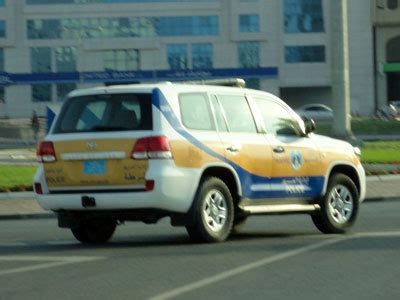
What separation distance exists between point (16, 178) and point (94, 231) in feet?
42.5

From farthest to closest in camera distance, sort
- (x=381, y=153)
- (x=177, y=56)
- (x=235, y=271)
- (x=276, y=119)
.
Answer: (x=177, y=56) → (x=381, y=153) → (x=276, y=119) → (x=235, y=271)

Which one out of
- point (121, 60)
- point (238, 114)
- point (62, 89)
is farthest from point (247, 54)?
point (238, 114)

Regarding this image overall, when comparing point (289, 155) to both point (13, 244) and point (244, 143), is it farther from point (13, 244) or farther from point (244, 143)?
point (13, 244)

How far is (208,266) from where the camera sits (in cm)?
1072

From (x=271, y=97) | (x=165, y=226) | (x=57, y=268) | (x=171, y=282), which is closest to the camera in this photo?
(x=171, y=282)

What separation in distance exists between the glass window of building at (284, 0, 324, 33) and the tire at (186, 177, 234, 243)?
261ft

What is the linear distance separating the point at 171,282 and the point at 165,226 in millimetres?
6662

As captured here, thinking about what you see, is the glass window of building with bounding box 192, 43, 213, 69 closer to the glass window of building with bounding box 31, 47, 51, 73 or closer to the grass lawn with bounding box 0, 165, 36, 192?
the glass window of building with bounding box 31, 47, 51, 73

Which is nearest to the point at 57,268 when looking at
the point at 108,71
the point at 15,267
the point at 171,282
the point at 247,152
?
the point at 15,267

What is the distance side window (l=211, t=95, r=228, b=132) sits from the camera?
13156mm

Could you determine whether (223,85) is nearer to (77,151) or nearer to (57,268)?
(77,151)

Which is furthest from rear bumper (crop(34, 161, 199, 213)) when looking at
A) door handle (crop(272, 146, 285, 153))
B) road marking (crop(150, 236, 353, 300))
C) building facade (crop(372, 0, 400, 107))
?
building facade (crop(372, 0, 400, 107))

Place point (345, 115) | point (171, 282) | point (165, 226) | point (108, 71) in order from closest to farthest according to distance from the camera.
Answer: point (171, 282), point (165, 226), point (345, 115), point (108, 71)

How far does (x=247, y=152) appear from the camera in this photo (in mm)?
13203
